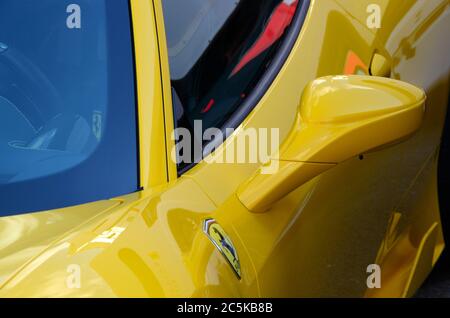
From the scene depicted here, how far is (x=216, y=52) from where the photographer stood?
179cm

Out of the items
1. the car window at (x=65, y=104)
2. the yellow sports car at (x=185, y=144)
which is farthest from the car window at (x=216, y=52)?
the car window at (x=65, y=104)

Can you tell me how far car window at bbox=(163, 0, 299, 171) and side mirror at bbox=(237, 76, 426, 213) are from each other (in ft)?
0.60

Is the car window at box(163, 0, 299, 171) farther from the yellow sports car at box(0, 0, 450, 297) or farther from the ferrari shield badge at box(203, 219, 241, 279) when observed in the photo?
the ferrari shield badge at box(203, 219, 241, 279)

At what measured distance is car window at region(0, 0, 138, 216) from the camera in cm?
141

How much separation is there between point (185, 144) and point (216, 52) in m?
0.32

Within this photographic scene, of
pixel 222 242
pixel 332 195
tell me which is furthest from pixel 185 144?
pixel 332 195

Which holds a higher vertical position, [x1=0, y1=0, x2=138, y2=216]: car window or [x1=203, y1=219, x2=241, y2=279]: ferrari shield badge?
[x1=0, y1=0, x2=138, y2=216]: car window

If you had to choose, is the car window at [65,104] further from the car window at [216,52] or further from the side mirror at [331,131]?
the side mirror at [331,131]

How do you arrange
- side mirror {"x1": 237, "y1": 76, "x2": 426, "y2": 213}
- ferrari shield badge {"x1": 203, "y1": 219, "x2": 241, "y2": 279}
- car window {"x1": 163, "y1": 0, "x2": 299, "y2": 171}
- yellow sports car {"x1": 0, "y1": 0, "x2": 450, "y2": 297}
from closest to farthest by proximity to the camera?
yellow sports car {"x1": 0, "y1": 0, "x2": 450, "y2": 297} → ferrari shield badge {"x1": 203, "y1": 219, "x2": 241, "y2": 279} → side mirror {"x1": 237, "y1": 76, "x2": 426, "y2": 213} → car window {"x1": 163, "y1": 0, "x2": 299, "y2": 171}

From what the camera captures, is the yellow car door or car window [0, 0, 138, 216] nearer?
car window [0, 0, 138, 216]

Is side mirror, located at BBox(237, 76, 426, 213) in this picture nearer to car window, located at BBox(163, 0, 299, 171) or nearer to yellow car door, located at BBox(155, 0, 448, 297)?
yellow car door, located at BBox(155, 0, 448, 297)

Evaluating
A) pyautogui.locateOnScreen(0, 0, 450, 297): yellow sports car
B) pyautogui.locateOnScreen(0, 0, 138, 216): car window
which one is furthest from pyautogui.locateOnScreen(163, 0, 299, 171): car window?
pyautogui.locateOnScreen(0, 0, 138, 216): car window

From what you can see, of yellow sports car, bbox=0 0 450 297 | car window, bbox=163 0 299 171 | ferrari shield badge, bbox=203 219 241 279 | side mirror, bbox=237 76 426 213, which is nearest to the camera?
yellow sports car, bbox=0 0 450 297

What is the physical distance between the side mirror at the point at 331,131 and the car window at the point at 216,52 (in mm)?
183
